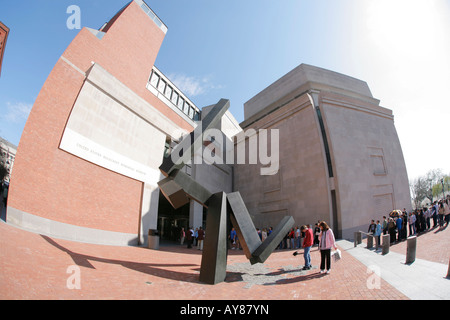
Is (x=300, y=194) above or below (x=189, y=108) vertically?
below

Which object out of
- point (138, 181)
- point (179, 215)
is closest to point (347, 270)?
point (138, 181)

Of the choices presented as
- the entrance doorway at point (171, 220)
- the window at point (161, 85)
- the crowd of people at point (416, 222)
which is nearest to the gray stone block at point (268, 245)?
the crowd of people at point (416, 222)

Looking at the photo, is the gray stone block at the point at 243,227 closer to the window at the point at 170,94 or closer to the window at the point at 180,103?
the window at the point at 170,94

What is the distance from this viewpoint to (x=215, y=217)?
22.1ft

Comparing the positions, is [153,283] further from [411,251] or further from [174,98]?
[174,98]

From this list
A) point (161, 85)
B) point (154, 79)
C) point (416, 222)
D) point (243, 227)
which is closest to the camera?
point (243, 227)

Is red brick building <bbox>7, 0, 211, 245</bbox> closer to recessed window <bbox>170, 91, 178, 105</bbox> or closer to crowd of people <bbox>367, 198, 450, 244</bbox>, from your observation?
recessed window <bbox>170, 91, 178, 105</bbox>

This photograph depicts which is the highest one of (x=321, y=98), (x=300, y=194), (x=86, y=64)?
(x=321, y=98)

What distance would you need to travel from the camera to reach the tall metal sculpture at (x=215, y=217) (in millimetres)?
6199

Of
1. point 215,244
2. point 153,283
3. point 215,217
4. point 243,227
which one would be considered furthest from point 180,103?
point 153,283

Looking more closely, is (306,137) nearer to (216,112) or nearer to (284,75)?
(284,75)

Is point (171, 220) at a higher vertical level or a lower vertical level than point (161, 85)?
lower

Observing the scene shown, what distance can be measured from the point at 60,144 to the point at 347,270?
14.3 metres
